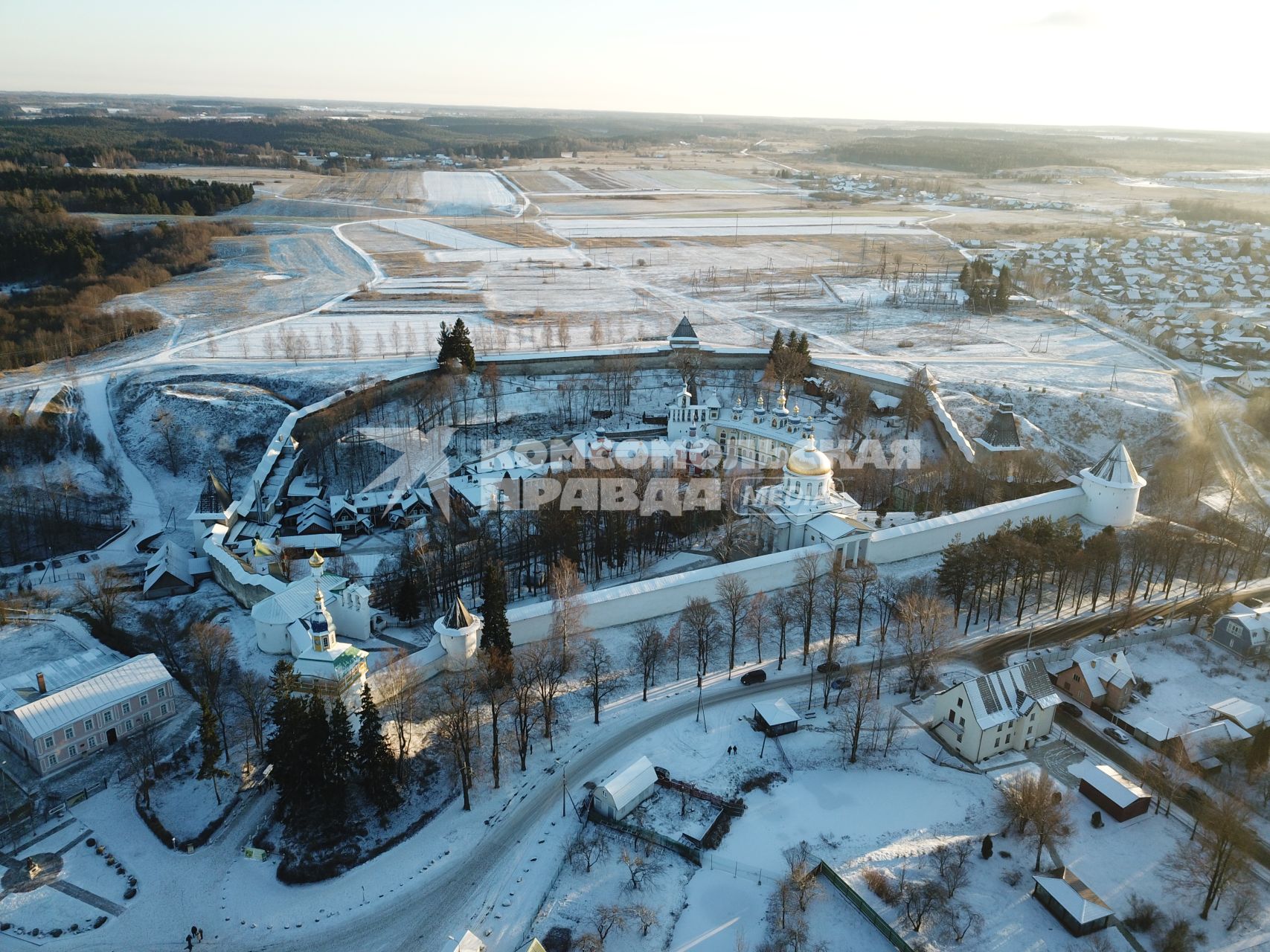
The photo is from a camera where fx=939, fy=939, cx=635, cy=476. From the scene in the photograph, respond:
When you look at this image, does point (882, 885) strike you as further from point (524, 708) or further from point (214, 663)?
point (214, 663)

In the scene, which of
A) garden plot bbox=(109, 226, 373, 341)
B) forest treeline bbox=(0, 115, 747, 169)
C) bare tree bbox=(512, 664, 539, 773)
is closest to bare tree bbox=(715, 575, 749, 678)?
bare tree bbox=(512, 664, 539, 773)

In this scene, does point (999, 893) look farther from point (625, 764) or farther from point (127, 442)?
point (127, 442)

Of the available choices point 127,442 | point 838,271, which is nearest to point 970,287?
point 838,271

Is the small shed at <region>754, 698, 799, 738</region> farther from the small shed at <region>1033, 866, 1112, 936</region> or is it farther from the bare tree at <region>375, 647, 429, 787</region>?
the bare tree at <region>375, 647, 429, 787</region>

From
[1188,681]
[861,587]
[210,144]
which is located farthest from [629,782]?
[210,144]

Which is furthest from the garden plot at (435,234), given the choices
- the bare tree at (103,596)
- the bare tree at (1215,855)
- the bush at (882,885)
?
the bare tree at (1215,855)

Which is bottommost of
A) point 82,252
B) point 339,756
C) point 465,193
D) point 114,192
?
point 339,756
